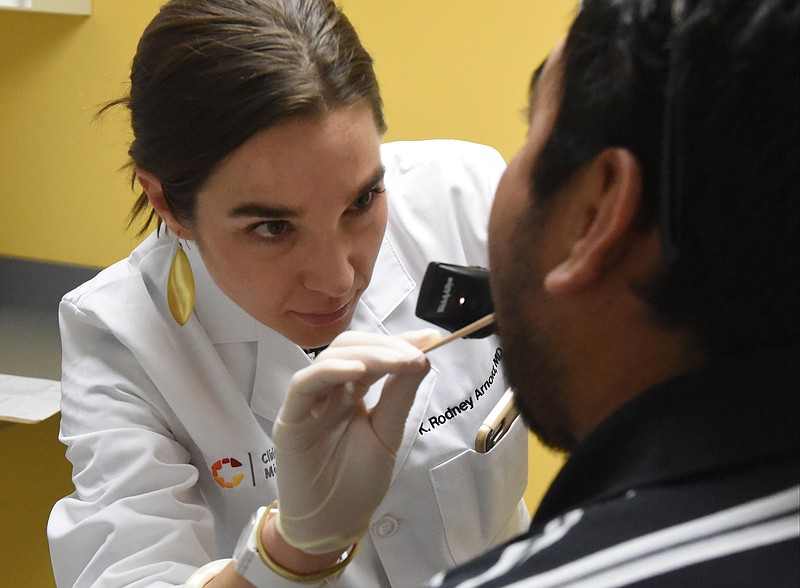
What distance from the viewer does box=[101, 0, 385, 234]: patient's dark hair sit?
0.94 metres

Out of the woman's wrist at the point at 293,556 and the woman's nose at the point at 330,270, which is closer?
the woman's wrist at the point at 293,556

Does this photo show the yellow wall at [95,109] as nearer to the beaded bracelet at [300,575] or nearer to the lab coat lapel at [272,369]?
the lab coat lapel at [272,369]

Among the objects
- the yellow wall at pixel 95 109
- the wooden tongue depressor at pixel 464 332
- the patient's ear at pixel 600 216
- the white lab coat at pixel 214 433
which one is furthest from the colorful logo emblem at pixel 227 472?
the yellow wall at pixel 95 109

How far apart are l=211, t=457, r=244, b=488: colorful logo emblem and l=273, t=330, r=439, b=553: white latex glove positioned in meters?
0.23

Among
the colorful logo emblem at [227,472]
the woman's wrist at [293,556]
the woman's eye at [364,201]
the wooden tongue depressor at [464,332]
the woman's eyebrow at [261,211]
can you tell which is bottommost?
the colorful logo emblem at [227,472]

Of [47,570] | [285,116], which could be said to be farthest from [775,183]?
[47,570]

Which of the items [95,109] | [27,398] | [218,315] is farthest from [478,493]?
[95,109]

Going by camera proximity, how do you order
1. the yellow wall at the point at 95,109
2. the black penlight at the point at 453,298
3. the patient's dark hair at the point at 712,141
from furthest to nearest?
1. the yellow wall at the point at 95,109
2. the black penlight at the point at 453,298
3. the patient's dark hair at the point at 712,141

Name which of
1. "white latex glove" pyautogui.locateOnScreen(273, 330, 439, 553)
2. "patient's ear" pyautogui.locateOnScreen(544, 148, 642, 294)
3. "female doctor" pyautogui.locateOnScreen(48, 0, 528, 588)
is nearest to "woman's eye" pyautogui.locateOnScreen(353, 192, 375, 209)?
"female doctor" pyautogui.locateOnScreen(48, 0, 528, 588)

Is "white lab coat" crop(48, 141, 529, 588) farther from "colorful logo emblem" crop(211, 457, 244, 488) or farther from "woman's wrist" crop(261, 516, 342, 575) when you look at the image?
"woman's wrist" crop(261, 516, 342, 575)

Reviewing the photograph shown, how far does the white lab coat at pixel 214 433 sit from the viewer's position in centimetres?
102

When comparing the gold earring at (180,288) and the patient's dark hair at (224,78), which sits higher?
the patient's dark hair at (224,78)

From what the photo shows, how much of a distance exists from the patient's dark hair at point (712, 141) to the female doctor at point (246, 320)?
36 cm

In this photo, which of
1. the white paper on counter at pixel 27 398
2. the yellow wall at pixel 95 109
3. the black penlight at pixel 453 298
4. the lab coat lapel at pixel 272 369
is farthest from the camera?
the yellow wall at pixel 95 109
